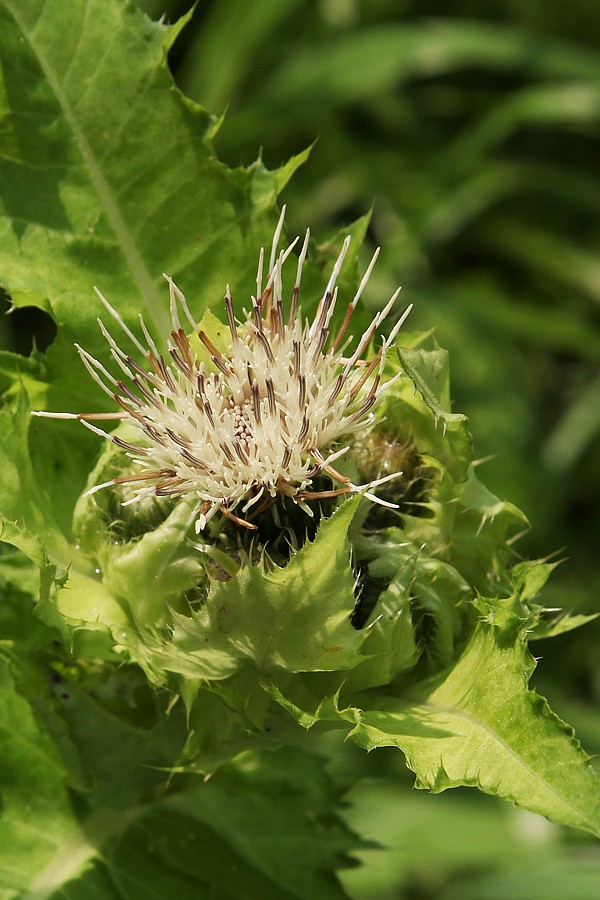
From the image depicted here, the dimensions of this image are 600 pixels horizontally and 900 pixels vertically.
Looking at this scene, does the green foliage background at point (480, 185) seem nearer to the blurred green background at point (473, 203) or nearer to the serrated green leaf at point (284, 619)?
the blurred green background at point (473, 203)

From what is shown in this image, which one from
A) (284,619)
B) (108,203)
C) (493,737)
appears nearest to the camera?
(493,737)

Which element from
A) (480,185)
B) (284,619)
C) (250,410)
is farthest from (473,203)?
(284,619)

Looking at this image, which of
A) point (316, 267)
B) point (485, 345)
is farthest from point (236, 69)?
point (316, 267)

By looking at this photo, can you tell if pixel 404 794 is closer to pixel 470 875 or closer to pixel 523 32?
pixel 470 875

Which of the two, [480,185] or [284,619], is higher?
[284,619]

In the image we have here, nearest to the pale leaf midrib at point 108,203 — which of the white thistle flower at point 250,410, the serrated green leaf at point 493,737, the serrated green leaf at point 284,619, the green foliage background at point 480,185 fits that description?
the white thistle flower at point 250,410

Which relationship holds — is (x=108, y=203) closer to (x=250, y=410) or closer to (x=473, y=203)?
(x=250, y=410)

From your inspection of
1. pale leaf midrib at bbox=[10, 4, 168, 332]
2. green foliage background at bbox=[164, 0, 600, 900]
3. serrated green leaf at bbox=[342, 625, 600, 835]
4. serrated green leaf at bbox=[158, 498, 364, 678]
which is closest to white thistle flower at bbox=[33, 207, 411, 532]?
serrated green leaf at bbox=[158, 498, 364, 678]
